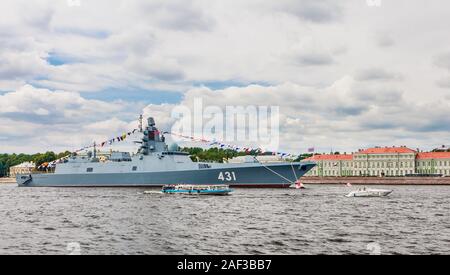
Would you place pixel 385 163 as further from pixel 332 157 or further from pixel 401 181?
pixel 401 181

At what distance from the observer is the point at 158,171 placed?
69125 mm

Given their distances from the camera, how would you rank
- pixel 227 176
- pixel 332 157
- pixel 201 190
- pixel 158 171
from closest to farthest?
pixel 201 190, pixel 227 176, pixel 158 171, pixel 332 157

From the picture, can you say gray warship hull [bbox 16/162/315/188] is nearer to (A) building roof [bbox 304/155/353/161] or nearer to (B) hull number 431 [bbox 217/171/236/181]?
(B) hull number 431 [bbox 217/171/236/181]

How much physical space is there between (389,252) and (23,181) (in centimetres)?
8317

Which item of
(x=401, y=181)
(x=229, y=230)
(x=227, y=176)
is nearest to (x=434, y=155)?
(x=401, y=181)

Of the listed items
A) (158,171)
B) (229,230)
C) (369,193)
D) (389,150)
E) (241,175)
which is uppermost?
(389,150)

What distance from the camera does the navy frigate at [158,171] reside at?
64375mm

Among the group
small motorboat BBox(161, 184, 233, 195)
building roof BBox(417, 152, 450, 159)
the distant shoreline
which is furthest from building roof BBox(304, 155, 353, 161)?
small motorboat BBox(161, 184, 233, 195)

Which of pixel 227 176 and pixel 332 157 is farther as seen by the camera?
pixel 332 157

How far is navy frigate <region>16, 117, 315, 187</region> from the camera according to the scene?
64.4m

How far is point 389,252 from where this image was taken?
1906 centimetres

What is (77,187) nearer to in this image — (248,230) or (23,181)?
(23,181)

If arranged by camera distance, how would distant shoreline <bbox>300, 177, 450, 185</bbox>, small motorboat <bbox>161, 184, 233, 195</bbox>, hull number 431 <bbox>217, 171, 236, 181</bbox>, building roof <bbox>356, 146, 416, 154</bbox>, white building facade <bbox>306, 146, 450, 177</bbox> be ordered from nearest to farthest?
1. small motorboat <bbox>161, 184, 233, 195</bbox>
2. hull number 431 <bbox>217, 171, 236, 181</bbox>
3. distant shoreline <bbox>300, 177, 450, 185</bbox>
4. white building facade <bbox>306, 146, 450, 177</bbox>
5. building roof <bbox>356, 146, 416, 154</bbox>
